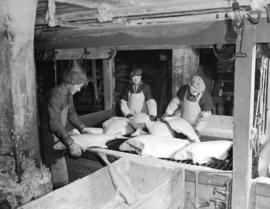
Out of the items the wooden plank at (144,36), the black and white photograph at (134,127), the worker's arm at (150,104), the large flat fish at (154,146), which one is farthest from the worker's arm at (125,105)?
the wooden plank at (144,36)

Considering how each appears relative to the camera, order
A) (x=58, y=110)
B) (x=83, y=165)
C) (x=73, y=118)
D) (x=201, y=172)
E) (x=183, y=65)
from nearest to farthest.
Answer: (x=201, y=172) → (x=58, y=110) → (x=83, y=165) → (x=73, y=118) → (x=183, y=65)

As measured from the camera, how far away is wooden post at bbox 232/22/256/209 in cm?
255

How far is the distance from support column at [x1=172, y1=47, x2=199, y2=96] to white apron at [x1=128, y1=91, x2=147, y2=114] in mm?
1944

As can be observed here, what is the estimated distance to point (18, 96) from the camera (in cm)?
233

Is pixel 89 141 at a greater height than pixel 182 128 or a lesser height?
lesser

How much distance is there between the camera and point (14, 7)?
7.14 feet

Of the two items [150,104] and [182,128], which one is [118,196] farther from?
[150,104]

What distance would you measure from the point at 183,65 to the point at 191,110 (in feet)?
8.89

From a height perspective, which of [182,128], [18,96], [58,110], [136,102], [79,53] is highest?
[79,53]

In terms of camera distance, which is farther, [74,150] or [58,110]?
[58,110]

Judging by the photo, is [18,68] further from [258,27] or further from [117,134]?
[117,134]

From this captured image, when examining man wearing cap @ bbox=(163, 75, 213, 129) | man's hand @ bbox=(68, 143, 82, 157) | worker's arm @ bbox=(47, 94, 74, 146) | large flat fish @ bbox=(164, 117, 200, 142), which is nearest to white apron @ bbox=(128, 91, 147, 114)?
man wearing cap @ bbox=(163, 75, 213, 129)

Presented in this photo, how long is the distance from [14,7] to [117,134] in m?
2.43

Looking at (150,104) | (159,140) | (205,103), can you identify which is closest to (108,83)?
(150,104)
